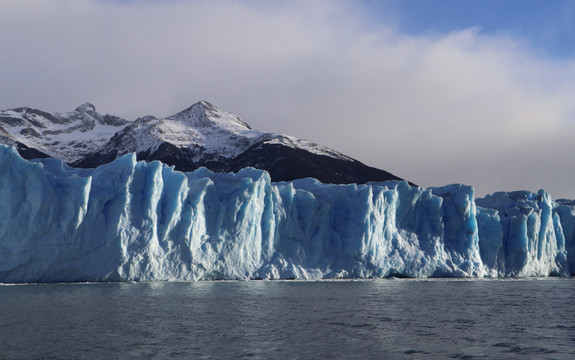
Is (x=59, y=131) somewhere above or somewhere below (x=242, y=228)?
above

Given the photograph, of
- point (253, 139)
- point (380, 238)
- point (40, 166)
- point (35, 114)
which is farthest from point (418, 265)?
point (35, 114)

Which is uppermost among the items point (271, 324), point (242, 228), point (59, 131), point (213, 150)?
point (59, 131)

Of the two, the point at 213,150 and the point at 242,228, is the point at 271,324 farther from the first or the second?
the point at 213,150

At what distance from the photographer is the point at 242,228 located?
118 feet

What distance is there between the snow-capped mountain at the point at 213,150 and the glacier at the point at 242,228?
1505 inches

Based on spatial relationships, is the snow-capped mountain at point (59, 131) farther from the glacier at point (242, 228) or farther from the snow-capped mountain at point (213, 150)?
the glacier at point (242, 228)

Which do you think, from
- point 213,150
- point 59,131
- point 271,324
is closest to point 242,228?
point 271,324

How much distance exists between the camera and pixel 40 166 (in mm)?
30922

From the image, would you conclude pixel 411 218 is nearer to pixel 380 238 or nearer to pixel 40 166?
pixel 380 238

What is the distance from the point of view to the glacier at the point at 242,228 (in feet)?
100.0

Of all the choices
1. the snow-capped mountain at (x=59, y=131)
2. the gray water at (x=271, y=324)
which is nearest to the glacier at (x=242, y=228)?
the gray water at (x=271, y=324)

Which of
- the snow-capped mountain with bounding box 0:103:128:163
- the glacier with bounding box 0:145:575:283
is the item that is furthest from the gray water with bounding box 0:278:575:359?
the snow-capped mountain with bounding box 0:103:128:163

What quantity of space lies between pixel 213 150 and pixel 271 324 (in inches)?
3181

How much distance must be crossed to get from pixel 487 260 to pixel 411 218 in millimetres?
7878
